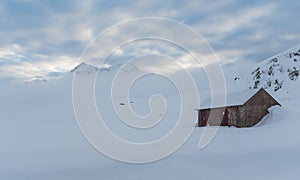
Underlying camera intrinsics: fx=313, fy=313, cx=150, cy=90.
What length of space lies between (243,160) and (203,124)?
745 inches

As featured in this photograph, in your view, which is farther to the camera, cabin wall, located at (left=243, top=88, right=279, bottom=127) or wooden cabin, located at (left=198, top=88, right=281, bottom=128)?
wooden cabin, located at (left=198, top=88, right=281, bottom=128)

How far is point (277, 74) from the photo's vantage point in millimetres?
81875

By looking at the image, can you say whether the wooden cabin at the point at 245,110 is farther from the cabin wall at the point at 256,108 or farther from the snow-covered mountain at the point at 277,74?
the snow-covered mountain at the point at 277,74

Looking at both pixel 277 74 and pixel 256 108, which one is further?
pixel 277 74

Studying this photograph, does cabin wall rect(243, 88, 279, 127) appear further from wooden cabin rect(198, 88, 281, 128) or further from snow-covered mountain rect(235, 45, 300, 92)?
snow-covered mountain rect(235, 45, 300, 92)

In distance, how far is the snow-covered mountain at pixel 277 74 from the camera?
241 feet

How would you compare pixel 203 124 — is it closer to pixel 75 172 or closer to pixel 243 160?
pixel 243 160

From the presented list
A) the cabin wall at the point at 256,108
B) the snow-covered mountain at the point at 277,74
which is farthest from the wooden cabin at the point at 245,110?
the snow-covered mountain at the point at 277,74

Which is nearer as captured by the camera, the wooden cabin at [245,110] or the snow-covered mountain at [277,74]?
the wooden cabin at [245,110]

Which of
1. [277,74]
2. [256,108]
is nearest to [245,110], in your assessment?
[256,108]

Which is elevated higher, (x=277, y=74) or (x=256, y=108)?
(x=277, y=74)

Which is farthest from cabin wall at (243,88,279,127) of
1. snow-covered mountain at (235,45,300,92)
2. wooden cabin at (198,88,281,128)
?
snow-covered mountain at (235,45,300,92)

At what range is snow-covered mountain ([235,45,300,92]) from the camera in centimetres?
7338

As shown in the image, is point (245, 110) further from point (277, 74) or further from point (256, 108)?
point (277, 74)
